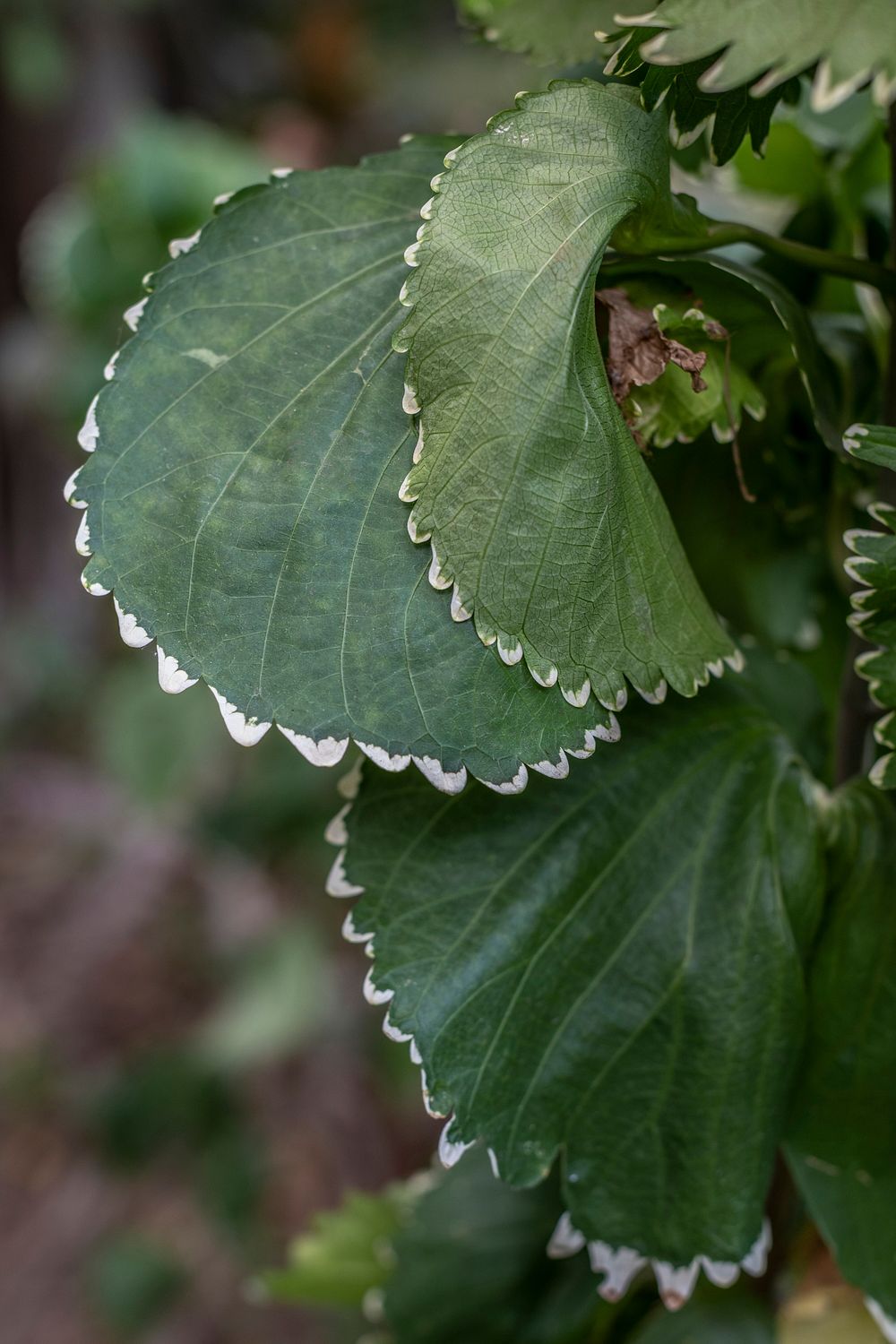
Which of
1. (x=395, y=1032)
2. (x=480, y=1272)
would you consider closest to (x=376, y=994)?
(x=395, y=1032)

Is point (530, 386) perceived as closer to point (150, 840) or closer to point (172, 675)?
point (172, 675)

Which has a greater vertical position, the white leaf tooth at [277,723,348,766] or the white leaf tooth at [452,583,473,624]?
the white leaf tooth at [452,583,473,624]

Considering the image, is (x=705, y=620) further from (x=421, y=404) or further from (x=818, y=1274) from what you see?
(x=818, y=1274)

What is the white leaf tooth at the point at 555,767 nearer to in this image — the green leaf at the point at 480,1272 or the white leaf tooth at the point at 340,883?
the white leaf tooth at the point at 340,883

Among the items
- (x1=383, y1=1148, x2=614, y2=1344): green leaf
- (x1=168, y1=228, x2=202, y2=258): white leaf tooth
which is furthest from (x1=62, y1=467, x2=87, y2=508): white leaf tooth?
(x1=383, y1=1148, x2=614, y2=1344): green leaf

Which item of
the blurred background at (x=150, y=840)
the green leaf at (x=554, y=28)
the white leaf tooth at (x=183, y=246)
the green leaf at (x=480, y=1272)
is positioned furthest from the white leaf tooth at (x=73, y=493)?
the blurred background at (x=150, y=840)

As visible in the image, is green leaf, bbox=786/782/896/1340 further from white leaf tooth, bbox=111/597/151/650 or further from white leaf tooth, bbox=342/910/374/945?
white leaf tooth, bbox=111/597/151/650
